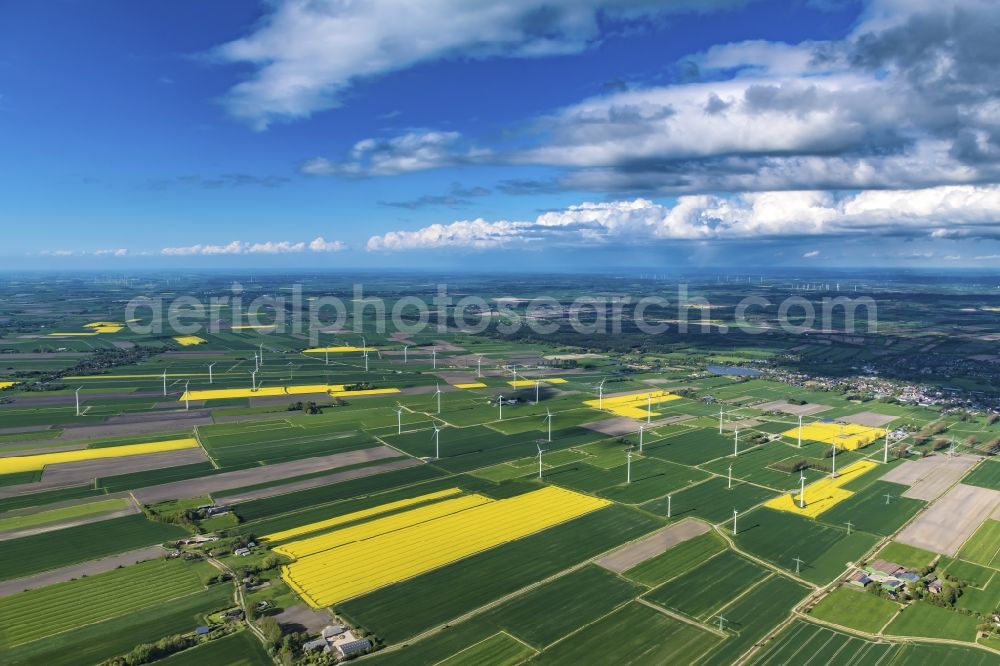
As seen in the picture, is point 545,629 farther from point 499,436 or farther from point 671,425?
point 671,425

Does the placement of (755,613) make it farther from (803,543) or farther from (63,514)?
(63,514)

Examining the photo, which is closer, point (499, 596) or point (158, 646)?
point (158, 646)

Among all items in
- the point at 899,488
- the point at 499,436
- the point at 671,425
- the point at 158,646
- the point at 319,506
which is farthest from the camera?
the point at 671,425

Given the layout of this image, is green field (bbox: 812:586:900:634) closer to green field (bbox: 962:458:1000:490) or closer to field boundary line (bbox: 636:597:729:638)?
field boundary line (bbox: 636:597:729:638)

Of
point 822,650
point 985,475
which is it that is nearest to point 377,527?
point 822,650

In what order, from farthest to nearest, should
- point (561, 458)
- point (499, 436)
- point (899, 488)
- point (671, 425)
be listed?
point (671, 425), point (499, 436), point (561, 458), point (899, 488)

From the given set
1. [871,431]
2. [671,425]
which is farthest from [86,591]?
[871,431]

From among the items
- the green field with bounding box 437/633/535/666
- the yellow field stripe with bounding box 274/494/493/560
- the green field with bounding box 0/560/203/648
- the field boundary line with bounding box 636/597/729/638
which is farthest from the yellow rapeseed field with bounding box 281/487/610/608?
the field boundary line with bounding box 636/597/729/638
